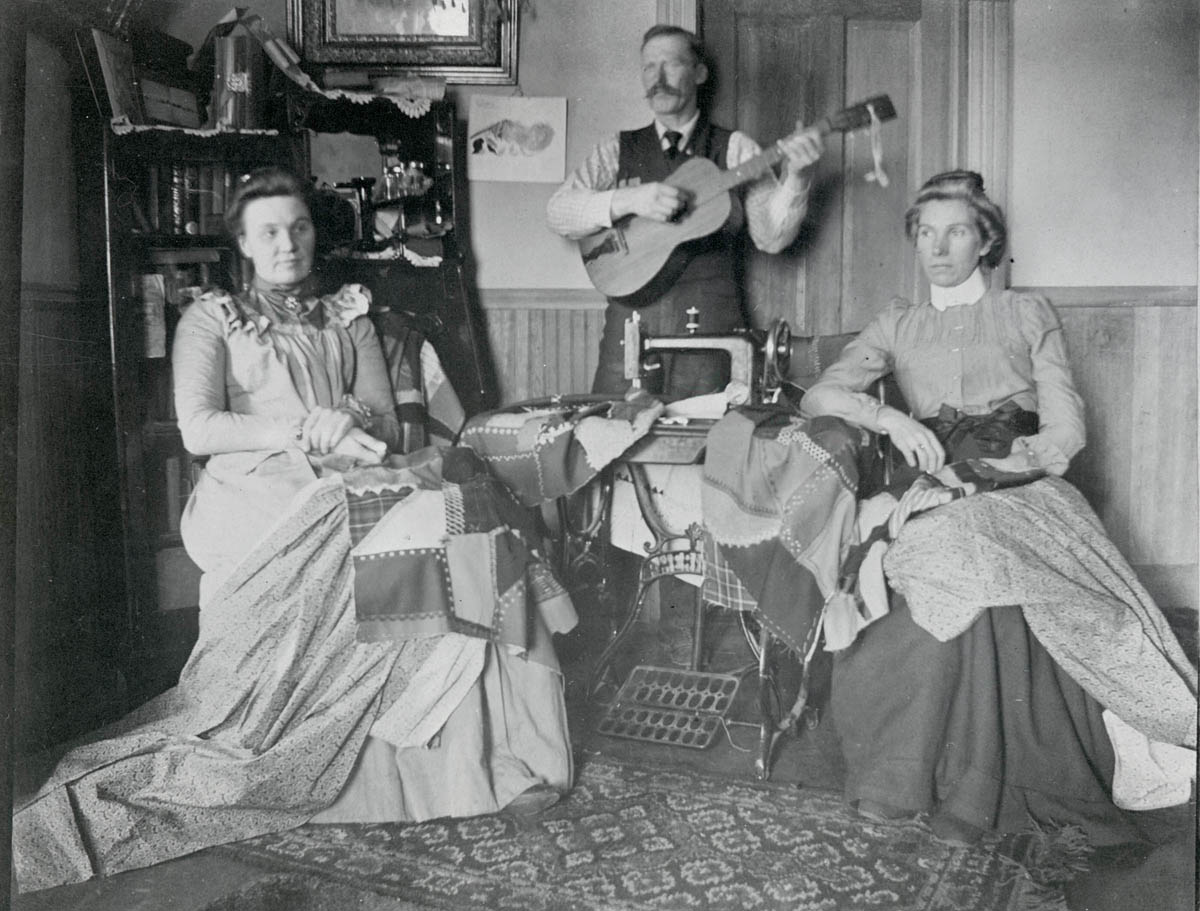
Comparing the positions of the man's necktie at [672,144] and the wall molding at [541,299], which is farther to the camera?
the wall molding at [541,299]

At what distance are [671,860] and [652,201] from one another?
1.81m

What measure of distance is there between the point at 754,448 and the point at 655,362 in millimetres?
475

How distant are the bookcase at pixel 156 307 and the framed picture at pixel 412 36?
32cm

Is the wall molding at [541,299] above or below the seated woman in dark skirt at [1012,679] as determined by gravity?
above

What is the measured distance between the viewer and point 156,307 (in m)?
3.01

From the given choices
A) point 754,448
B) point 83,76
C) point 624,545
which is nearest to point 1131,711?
point 754,448

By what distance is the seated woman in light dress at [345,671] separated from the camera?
2.14 meters

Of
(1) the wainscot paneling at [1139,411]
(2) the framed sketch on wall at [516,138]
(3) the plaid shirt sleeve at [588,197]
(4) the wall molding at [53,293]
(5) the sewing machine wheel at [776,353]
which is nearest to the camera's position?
(5) the sewing machine wheel at [776,353]

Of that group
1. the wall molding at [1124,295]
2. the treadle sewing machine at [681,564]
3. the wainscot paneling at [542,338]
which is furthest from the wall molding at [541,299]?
the wall molding at [1124,295]

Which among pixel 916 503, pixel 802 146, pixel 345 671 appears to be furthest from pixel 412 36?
pixel 916 503

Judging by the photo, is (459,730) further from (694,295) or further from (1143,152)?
(1143,152)

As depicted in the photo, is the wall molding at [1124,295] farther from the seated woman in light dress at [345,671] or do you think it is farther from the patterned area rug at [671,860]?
the seated woman in light dress at [345,671]

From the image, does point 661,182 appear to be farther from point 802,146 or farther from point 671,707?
point 671,707

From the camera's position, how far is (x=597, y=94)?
10.2 feet
